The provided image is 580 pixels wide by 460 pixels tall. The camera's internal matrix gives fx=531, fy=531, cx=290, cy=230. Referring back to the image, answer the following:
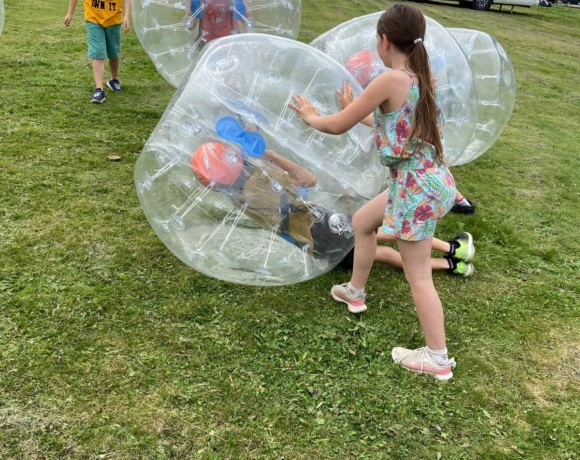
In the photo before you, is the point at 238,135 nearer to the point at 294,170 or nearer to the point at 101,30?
the point at 294,170

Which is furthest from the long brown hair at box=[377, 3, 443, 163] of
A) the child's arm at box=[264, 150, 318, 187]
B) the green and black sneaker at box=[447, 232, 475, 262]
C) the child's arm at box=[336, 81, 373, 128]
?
the green and black sneaker at box=[447, 232, 475, 262]

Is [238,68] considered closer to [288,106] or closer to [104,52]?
[288,106]

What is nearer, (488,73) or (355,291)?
(355,291)

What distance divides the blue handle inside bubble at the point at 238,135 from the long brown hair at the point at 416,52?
2.27ft

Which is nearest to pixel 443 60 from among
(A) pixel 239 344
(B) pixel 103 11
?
(A) pixel 239 344

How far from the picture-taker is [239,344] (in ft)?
8.54

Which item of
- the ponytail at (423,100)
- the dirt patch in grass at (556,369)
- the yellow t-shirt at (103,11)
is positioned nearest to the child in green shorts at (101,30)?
the yellow t-shirt at (103,11)

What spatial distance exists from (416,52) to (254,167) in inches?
34.0

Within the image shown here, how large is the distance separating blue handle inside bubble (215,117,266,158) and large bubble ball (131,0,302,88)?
222cm

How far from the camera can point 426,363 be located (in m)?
2.53

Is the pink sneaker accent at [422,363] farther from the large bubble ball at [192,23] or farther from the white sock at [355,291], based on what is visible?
the large bubble ball at [192,23]

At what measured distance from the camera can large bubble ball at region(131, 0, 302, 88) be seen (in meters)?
4.32

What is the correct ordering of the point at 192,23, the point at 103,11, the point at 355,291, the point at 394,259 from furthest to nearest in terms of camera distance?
1. the point at 103,11
2. the point at 192,23
3. the point at 394,259
4. the point at 355,291

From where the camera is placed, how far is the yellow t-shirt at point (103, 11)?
5.20 meters
